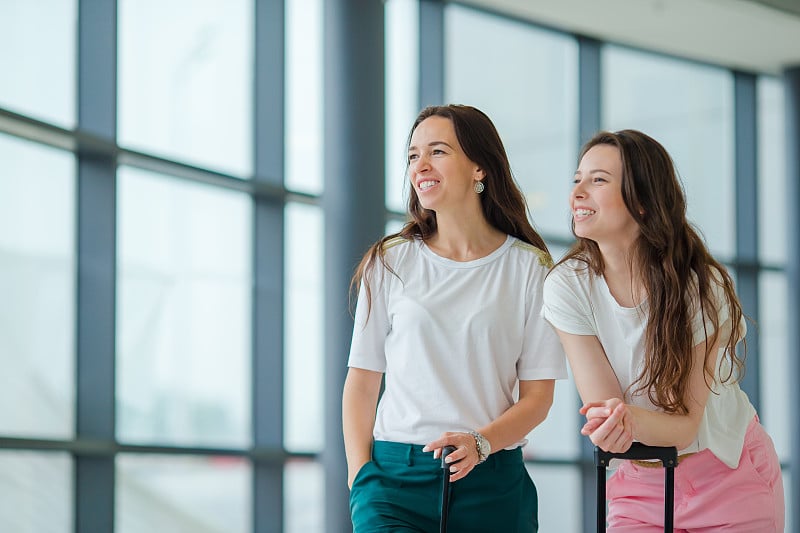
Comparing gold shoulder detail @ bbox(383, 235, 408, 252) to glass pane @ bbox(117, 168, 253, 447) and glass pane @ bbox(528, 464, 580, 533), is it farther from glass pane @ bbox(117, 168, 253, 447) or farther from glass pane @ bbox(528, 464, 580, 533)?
glass pane @ bbox(528, 464, 580, 533)

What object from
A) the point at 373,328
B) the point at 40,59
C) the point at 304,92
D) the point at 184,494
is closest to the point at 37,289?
the point at 40,59

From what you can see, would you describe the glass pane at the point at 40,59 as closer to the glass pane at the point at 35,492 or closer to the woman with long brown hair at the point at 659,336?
the glass pane at the point at 35,492

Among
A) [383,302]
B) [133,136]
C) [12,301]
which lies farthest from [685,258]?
[133,136]

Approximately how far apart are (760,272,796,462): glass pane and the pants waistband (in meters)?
5.73

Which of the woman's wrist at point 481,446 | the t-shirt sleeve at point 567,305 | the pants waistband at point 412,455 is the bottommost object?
the pants waistband at point 412,455

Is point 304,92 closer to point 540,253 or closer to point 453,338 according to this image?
point 540,253

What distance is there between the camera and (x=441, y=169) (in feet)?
8.13

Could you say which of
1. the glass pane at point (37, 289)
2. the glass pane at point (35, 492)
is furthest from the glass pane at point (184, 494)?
the glass pane at point (37, 289)

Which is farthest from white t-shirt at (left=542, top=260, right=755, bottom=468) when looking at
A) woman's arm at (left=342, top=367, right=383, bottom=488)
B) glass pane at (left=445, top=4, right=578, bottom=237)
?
glass pane at (left=445, top=4, right=578, bottom=237)

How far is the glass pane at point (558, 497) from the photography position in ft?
21.1

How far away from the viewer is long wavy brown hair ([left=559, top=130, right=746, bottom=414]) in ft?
7.34

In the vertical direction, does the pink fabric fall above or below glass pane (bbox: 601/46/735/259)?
below

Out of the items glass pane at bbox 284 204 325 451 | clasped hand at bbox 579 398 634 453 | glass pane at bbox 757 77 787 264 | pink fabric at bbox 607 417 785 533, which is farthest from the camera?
glass pane at bbox 757 77 787 264

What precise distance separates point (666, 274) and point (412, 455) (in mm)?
713
